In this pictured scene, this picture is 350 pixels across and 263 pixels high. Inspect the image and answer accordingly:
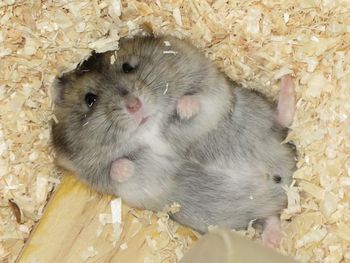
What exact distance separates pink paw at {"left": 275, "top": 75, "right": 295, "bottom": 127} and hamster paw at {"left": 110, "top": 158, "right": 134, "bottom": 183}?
79 cm

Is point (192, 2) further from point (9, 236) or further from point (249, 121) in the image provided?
point (9, 236)

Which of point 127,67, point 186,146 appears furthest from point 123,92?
point 186,146

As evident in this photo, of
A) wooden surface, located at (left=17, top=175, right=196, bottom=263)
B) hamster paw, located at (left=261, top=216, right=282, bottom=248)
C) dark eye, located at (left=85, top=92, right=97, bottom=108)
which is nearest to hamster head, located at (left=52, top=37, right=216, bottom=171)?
dark eye, located at (left=85, top=92, right=97, bottom=108)

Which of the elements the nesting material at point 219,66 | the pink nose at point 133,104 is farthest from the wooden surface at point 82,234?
the pink nose at point 133,104

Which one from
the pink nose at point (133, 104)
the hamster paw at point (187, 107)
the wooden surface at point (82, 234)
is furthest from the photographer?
the wooden surface at point (82, 234)

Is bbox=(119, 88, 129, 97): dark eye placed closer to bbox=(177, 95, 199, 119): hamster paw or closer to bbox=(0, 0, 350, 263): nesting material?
bbox=(177, 95, 199, 119): hamster paw

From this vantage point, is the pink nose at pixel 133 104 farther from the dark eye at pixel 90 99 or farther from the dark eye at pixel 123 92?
the dark eye at pixel 90 99

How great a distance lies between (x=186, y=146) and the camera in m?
3.52

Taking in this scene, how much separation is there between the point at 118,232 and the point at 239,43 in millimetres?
1176

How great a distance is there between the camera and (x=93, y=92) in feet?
11.4

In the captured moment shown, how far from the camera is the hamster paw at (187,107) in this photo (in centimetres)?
345

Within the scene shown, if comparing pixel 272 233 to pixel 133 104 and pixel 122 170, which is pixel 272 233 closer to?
pixel 122 170

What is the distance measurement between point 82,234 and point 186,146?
0.71 m

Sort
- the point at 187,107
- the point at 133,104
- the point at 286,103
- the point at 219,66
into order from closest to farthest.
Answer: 1. the point at 133,104
2. the point at 187,107
3. the point at 286,103
4. the point at 219,66
